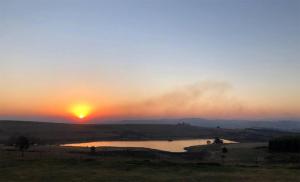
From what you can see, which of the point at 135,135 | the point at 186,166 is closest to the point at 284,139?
the point at 186,166

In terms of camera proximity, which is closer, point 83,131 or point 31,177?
point 31,177

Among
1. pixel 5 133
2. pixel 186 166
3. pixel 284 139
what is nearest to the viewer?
pixel 186 166

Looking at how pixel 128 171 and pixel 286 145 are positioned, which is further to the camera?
pixel 286 145

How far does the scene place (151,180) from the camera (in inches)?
1309

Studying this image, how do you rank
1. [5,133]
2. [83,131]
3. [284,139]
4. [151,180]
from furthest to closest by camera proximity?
[83,131], [5,133], [284,139], [151,180]

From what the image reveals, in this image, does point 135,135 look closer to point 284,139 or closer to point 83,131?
point 83,131

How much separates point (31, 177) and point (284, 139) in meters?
52.1

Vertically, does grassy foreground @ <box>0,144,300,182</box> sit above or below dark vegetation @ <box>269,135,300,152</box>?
below

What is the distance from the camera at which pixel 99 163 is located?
141 ft

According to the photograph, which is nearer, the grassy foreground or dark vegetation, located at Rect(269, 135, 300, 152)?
the grassy foreground

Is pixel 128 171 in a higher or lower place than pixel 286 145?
lower

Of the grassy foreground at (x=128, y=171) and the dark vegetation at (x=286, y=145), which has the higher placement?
the dark vegetation at (x=286, y=145)

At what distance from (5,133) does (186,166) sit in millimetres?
124724

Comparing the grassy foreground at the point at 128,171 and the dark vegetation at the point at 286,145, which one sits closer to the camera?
the grassy foreground at the point at 128,171
